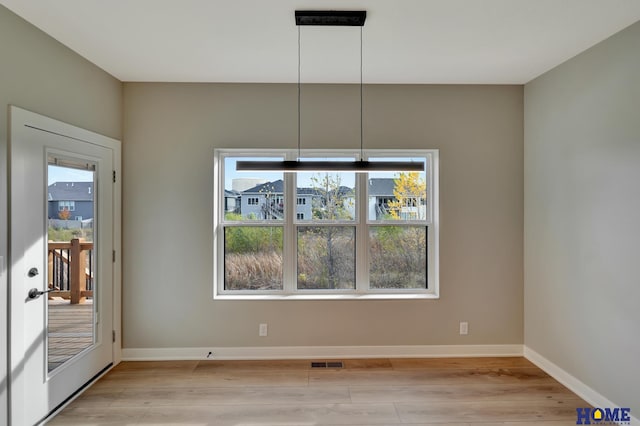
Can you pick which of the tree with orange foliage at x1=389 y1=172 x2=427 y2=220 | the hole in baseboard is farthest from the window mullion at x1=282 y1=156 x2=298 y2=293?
the tree with orange foliage at x1=389 y1=172 x2=427 y2=220

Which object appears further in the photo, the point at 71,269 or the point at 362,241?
the point at 362,241

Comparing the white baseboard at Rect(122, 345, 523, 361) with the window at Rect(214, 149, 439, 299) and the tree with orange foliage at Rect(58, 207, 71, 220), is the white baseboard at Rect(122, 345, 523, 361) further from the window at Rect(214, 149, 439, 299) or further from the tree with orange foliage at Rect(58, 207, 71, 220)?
the tree with orange foliage at Rect(58, 207, 71, 220)

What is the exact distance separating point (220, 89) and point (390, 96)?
1796 mm

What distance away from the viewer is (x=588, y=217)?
109 inches

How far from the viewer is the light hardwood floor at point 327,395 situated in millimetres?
2564

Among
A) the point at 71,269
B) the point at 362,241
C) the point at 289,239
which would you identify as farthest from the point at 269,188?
the point at 71,269

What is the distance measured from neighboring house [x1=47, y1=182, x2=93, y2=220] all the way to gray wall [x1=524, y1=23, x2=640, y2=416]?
13.9 feet

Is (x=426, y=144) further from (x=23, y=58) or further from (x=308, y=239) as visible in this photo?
(x=23, y=58)

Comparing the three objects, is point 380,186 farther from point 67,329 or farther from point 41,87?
point 67,329

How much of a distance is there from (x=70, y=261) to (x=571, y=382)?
4421mm

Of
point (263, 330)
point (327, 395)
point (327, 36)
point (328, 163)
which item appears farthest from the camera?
point (263, 330)

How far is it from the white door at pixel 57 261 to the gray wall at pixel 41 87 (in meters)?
0.06

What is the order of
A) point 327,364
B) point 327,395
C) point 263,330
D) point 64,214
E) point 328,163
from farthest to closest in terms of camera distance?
1. point 263,330
2. point 327,364
3. point 327,395
4. point 64,214
5. point 328,163

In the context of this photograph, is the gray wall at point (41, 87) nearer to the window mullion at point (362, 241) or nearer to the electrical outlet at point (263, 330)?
the electrical outlet at point (263, 330)
